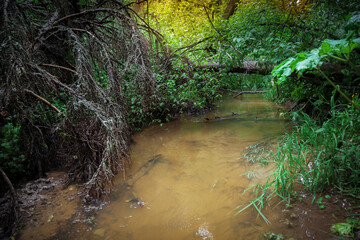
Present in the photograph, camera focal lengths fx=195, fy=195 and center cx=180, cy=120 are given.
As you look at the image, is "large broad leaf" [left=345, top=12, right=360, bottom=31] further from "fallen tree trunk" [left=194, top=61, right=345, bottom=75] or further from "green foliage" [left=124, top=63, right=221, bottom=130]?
"green foliage" [left=124, top=63, right=221, bottom=130]

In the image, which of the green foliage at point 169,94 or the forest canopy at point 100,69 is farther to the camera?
the green foliage at point 169,94

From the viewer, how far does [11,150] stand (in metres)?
2.61

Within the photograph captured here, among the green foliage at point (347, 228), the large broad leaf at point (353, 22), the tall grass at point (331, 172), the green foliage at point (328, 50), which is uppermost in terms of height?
the large broad leaf at point (353, 22)

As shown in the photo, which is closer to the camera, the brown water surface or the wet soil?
the wet soil

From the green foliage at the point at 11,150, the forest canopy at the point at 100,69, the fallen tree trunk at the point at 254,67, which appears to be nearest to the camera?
the forest canopy at the point at 100,69

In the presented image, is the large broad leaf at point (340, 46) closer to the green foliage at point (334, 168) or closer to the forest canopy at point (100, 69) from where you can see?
the forest canopy at point (100, 69)

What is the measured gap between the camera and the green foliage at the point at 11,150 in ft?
8.38

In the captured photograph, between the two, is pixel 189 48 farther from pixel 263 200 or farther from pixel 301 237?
pixel 301 237

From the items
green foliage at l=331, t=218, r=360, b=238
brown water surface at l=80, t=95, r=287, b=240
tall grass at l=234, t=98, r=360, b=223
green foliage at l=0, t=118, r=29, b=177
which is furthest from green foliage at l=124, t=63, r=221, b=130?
green foliage at l=331, t=218, r=360, b=238

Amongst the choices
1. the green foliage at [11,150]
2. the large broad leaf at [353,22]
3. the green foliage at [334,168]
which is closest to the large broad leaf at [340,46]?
the large broad leaf at [353,22]

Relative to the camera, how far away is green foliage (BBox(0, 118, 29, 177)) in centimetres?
255

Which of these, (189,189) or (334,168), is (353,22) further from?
(189,189)

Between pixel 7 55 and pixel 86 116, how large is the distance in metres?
1.01

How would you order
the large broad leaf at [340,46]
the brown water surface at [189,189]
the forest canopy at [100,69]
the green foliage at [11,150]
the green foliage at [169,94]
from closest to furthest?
1. the large broad leaf at [340,46]
2. the brown water surface at [189,189]
3. the forest canopy at [100,69]
4. the green foliage at [11,150]
5. the green foliage at [169,94]
